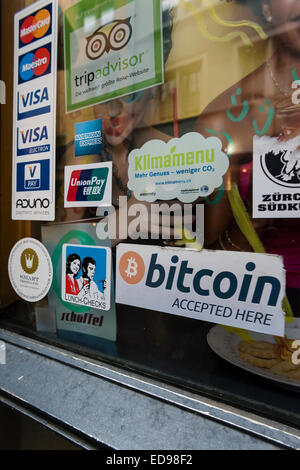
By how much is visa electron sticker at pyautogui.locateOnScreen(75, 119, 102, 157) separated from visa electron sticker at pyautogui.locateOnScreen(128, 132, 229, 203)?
6.1 inches

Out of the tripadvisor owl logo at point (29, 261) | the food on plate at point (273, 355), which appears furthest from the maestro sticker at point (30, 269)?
the food on plate at point (273, 355)

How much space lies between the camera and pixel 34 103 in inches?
52.0

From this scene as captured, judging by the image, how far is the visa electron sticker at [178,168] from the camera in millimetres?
908

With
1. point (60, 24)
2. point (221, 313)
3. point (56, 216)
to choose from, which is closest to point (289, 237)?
point (221, 313)

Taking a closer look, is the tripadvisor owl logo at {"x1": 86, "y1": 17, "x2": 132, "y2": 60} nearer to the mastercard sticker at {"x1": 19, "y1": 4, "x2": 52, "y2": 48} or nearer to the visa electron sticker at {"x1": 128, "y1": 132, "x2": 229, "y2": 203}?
the mastercard sticker at {"x1": 19, "y1": 4, "x2": 52, "y2": 48}

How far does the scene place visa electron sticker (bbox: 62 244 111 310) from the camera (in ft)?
3.72

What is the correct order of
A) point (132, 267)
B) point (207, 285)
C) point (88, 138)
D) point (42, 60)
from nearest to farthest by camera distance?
point (207, 285)
point (132, 267)
point (88, 138)
point (42, 60)

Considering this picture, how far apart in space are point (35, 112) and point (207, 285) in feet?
3.16

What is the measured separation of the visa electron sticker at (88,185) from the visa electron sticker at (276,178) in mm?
486

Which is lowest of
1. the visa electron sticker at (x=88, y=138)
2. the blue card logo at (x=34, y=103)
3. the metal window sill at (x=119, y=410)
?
the metal window sill at (x=119, y=410)

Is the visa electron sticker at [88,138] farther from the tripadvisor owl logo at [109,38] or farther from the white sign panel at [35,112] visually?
the tripadvisor owl logo at [109,38]

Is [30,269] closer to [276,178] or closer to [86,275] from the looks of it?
[86,275]

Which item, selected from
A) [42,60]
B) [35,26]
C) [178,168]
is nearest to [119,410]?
[178,168]

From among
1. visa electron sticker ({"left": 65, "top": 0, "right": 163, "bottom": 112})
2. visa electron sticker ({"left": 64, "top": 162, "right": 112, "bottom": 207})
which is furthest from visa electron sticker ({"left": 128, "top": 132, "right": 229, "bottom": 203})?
visa electron sticker ({"left": 65, "top": 0, "right": 163, "bottom": 112})
